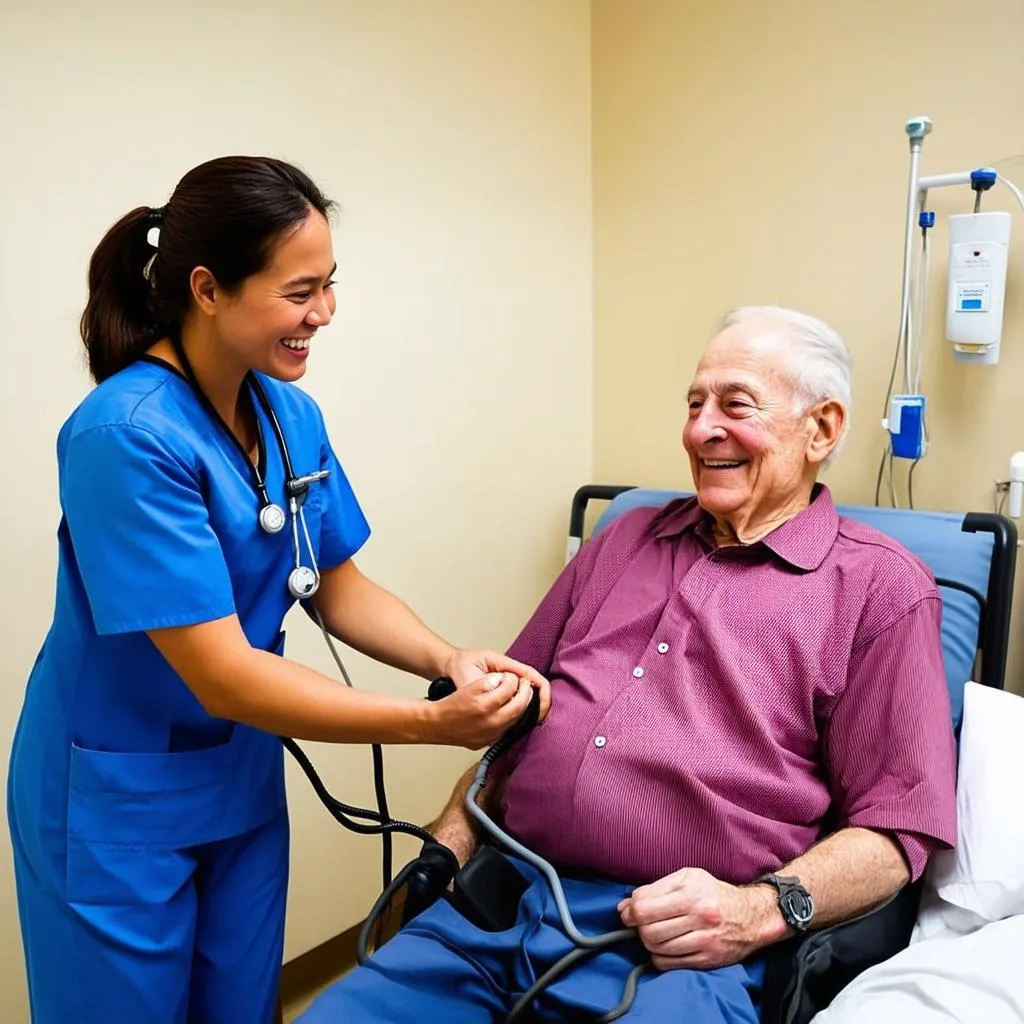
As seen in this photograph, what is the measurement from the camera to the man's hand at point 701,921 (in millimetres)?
1076

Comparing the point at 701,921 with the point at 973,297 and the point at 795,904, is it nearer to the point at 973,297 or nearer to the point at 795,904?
the point at 795,904

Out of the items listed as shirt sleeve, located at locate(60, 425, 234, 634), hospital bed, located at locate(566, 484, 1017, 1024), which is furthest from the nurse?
hospital bed, located at locate(566, 484, 1017, 1024)

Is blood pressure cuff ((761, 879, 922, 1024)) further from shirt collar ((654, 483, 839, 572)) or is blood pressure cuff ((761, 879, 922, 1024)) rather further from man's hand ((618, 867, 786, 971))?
shirt collar ((654, 483, 839, 572))

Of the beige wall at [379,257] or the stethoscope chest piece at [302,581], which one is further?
the beige wall at [379,257]

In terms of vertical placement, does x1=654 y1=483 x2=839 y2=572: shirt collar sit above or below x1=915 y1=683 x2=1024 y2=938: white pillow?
above

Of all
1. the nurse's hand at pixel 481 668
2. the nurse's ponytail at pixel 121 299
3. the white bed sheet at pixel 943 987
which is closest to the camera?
the white bed sheet at pixel 943 987

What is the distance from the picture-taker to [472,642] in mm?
2293

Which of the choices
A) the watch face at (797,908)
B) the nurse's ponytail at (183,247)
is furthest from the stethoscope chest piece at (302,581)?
the watch face at (797,908)

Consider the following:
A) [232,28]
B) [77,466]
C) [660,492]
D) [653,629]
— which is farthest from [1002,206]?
[77,466]

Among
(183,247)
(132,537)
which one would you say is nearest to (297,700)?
(132,537)

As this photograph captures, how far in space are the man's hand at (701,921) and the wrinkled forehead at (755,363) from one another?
0.70 m

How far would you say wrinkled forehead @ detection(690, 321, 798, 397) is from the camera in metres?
1.41

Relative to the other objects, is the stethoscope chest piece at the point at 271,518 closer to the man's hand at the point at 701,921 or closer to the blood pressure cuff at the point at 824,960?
the man's hand at the point at 701,921

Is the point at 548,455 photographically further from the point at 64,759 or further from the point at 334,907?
the point at 64,759
